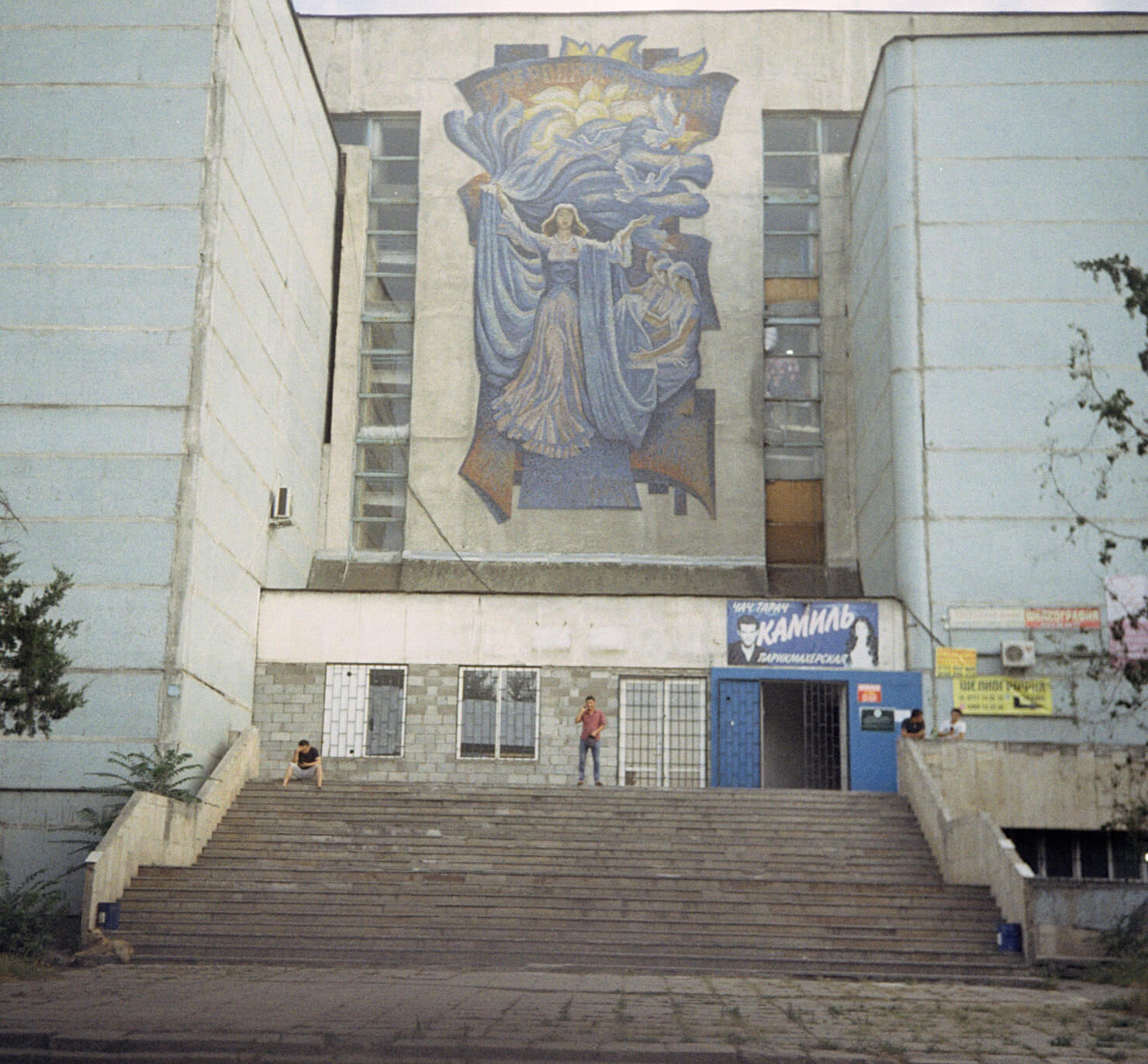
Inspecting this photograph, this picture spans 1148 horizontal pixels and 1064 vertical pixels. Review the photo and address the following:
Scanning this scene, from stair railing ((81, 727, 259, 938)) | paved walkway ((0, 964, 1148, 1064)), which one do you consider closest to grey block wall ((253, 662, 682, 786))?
stair railing ((81, 727, 259, 938))

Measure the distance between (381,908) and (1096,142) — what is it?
2064cm

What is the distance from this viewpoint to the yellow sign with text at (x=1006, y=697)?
26.8 metres

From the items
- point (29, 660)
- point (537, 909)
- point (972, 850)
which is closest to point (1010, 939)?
point (972, 850)

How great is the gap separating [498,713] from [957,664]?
27.9 feet

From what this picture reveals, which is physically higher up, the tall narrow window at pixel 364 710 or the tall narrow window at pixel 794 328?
the tall narrow window at pixel 794 328

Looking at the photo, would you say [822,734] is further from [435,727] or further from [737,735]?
[435,727]

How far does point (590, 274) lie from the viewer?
34219 mm

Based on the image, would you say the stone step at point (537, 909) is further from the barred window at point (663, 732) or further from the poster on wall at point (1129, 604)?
the poster on wall at point (1129, 604)

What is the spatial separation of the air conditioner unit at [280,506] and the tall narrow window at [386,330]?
4.54 meters

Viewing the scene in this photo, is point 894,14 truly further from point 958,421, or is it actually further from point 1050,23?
point 958,421

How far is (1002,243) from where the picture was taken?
95.0 ft

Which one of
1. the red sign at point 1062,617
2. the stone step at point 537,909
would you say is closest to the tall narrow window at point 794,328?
the red sign at point 1062,617

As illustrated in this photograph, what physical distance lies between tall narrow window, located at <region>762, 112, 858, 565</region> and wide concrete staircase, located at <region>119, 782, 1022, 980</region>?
10442 mm

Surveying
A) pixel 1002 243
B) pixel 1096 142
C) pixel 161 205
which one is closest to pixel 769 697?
pixel 1002 243
